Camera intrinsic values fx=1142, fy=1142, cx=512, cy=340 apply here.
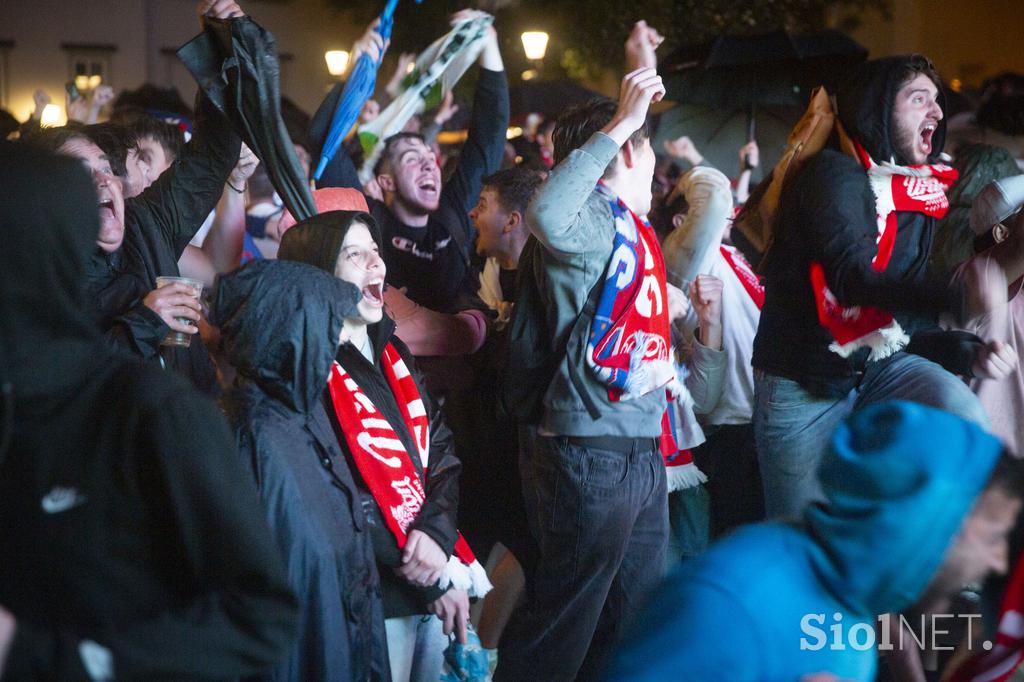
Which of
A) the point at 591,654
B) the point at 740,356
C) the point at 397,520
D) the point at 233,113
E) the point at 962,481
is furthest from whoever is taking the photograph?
the point at 740,356

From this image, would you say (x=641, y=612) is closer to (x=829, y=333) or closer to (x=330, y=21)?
(x=829, y=333)

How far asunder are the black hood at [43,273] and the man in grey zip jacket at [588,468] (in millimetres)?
1969

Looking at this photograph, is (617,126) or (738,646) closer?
(738,646)

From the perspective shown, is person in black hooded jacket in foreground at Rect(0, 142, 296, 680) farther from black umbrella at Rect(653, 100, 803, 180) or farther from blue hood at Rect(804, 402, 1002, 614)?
black umbrella at Rect(653, 100, 803, 180)

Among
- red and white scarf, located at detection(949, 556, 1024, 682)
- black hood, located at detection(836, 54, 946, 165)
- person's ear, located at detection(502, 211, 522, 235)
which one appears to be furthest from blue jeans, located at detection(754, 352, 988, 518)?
red and white scarf, located at detection(949, 556, 1024, 682)

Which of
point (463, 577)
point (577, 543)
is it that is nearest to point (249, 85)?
point (463, 577)

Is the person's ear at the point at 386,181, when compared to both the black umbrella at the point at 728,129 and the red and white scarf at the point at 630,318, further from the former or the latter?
the black umbrella at the point at 728,129

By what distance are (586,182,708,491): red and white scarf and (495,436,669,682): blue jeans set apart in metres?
0.24

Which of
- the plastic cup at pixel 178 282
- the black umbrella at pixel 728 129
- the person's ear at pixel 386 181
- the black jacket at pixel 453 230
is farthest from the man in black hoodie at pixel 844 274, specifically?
the black umbrella at pixel 728 129

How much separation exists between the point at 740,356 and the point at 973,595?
4.51 feet

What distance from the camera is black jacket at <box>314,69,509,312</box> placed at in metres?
5.35

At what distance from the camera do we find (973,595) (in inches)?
185

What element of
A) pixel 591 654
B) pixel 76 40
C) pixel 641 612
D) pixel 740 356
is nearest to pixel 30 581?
pixel 641 612

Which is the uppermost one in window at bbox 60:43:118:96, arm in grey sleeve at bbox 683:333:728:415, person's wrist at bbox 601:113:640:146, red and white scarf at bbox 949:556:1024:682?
person's wrist at bbox 601:113:640:146
